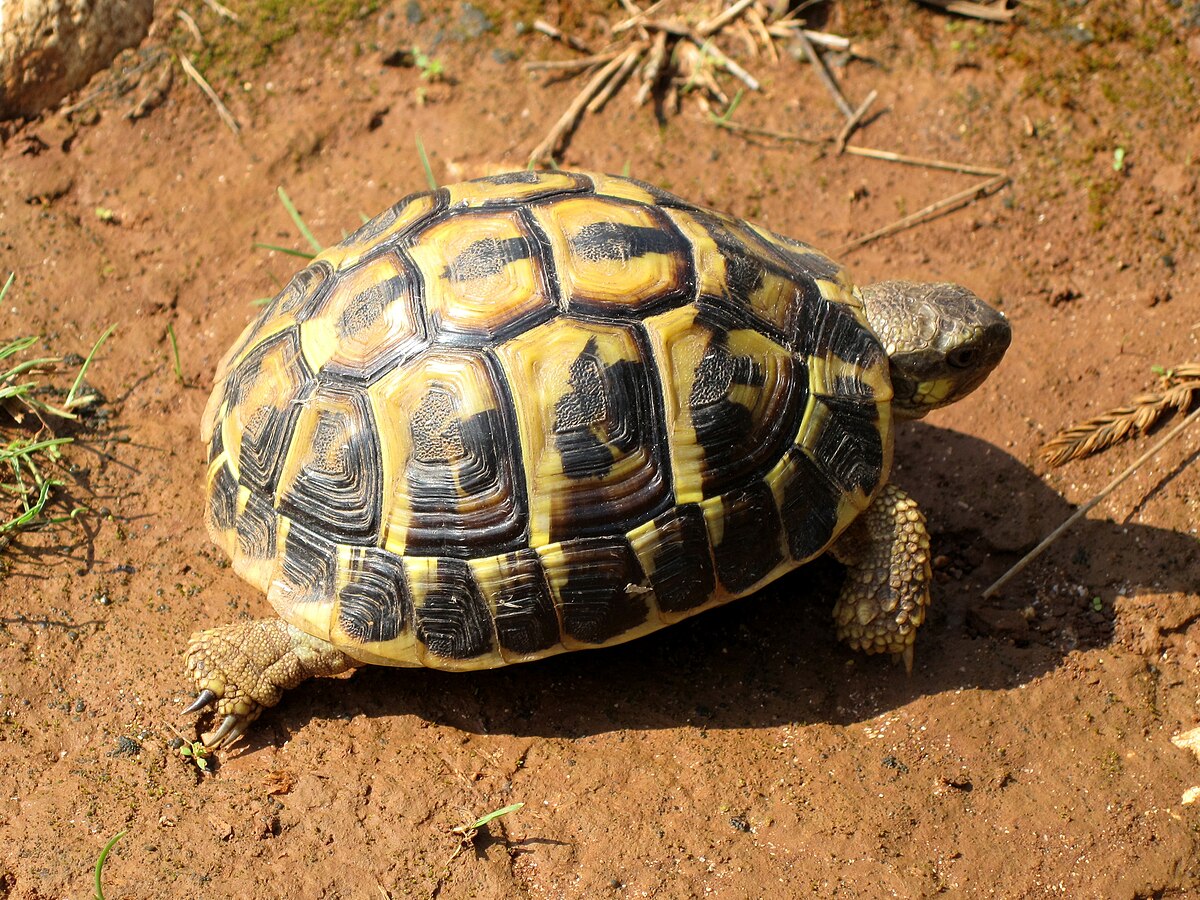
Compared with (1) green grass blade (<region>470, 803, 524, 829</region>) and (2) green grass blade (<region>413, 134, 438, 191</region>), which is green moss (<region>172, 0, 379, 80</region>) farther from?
(1) green grass blade (<region>470, 803, 524, 829</region>)

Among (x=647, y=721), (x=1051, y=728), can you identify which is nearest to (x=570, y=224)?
(x=647, y=721)

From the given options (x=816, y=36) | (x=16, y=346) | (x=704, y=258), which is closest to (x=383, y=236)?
(x=704, y=258)

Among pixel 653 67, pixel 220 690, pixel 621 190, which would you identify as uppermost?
pixel 621 190

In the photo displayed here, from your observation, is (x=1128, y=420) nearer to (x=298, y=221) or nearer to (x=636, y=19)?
(x=636, y=19)

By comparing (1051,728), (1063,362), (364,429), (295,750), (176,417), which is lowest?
(1051,728)

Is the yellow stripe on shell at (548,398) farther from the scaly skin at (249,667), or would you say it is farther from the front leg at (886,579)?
the front leg at (886,579)

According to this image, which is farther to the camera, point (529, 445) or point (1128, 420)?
point (1128, 420)

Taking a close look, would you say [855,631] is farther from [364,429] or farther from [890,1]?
[890,1]
